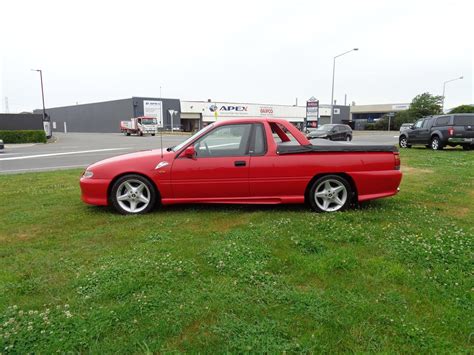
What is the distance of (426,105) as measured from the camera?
63000 millimetres

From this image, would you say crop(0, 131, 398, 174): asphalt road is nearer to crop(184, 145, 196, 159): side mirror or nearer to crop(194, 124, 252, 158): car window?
crop(194, 124, 252, 158): car window

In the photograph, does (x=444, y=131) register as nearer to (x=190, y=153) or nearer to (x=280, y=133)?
(x=280, y=133)

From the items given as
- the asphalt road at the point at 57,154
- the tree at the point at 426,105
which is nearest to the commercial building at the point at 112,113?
the asphalt road at the point at 57,154

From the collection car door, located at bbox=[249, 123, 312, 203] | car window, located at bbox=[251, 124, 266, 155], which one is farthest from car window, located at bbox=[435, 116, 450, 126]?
car window, located at bbox=[251, 124, 266, 155]

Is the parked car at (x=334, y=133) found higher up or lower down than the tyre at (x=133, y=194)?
higher up

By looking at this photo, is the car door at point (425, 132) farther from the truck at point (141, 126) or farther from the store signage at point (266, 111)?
the store signage at point (266, 111)

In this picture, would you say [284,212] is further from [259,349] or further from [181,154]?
[259,349]

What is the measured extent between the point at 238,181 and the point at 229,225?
2.54ft

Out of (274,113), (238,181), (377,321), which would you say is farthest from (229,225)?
(274,113)

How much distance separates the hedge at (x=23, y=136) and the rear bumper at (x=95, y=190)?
26601 mm

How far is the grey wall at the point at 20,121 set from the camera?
3011 centimetres

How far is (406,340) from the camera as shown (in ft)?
7.87

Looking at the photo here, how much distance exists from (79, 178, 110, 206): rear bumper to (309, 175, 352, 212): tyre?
313 cm

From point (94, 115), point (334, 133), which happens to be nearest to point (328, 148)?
point (334, 133)
